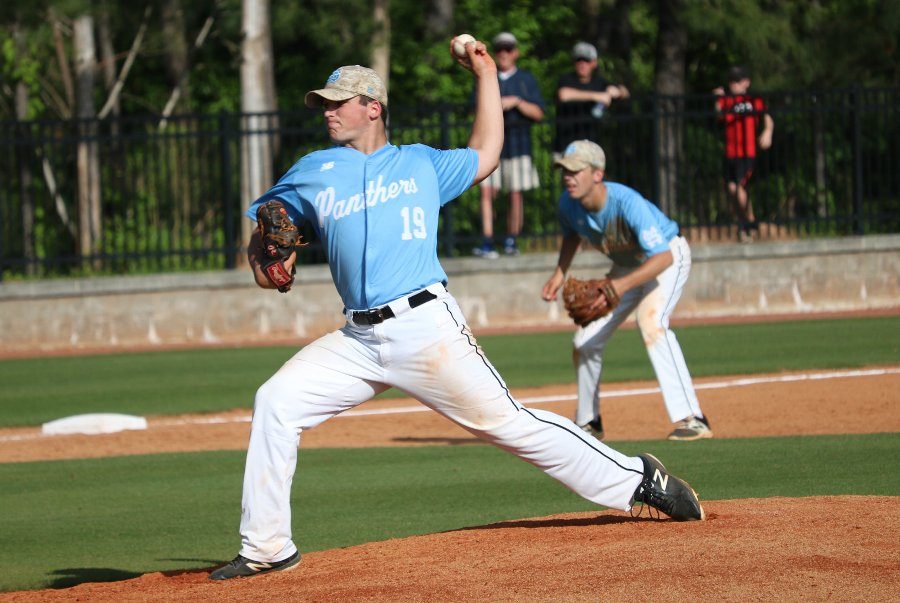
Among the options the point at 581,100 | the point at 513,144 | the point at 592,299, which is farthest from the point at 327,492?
the point at 581,100

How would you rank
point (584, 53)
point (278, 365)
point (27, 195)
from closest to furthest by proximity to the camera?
1. point (278, 365)
2. point (584, 53)
3. point (27, 195)

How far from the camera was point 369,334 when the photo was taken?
225 inches

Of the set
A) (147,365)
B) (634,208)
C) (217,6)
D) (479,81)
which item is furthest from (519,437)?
(217,6)

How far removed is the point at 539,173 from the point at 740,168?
270cm

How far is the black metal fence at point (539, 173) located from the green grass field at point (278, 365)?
77.9 inches

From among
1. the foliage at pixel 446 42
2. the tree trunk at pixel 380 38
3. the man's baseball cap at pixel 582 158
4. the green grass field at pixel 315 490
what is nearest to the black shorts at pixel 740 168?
the foliage at pixel 446 42

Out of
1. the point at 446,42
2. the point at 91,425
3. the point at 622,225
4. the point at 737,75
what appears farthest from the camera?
the point at 446,42

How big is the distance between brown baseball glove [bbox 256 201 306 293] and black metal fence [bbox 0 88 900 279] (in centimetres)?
1153

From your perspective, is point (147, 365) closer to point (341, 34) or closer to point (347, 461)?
point (347, 461)

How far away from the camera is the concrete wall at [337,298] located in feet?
55.8

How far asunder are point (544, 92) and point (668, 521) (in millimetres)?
24689

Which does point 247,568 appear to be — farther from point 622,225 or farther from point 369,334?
point 622,225

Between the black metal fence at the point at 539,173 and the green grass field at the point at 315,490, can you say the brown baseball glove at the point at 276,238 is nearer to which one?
the green grass field at the point at 315,490

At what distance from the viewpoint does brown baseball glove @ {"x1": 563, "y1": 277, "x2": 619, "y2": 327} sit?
852 centimetres
